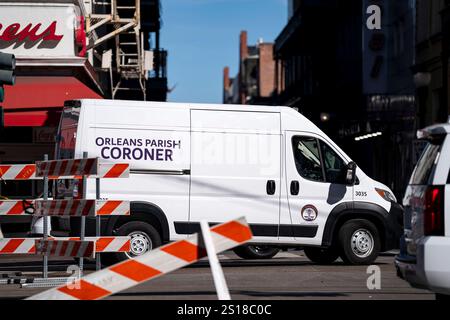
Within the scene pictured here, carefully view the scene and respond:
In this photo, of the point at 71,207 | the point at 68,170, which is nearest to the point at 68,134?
the point at 68,170

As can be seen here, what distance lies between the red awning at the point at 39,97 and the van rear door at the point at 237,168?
8.31 metres

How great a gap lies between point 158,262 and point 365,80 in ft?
107

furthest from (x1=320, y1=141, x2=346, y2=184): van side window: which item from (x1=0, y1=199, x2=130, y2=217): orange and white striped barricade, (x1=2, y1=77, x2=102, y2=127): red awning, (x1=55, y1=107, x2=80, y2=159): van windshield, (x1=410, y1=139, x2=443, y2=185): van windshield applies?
(x1=2, y1=77, x2=102, y2=127): red awning

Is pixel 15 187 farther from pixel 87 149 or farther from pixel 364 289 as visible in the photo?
pixel 364 289

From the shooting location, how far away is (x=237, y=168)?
1609 cm

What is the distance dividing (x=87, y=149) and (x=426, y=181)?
7734mm

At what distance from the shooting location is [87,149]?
15.7 metres

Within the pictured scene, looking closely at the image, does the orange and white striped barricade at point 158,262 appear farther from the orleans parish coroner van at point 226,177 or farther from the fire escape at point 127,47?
the fire escape at point 127,47

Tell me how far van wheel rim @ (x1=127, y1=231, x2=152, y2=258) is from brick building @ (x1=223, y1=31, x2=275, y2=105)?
6010cm

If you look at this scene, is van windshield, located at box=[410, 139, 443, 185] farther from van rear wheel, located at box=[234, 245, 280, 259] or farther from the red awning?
A: the red awning

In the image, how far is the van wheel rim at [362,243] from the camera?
16.6 metres

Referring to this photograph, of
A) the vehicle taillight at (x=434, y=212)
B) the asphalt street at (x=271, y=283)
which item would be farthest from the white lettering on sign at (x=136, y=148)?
the vehicle taillight at (x=434, y=212)

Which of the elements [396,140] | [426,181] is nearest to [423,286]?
[426,181]

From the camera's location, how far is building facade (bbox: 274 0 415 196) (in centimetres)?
3603
